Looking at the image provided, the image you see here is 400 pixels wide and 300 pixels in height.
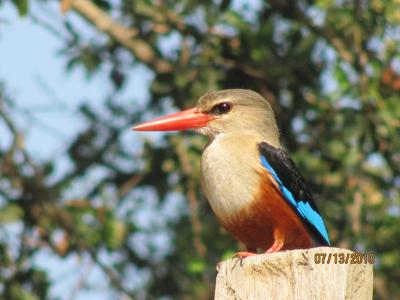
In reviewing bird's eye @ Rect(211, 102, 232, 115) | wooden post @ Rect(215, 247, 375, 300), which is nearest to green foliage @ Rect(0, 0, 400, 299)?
bird's eye @ Rect(211, 102, 232, 115)

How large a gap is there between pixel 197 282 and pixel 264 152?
2.87 meters

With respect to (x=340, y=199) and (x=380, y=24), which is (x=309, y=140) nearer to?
(x=340, y=199)

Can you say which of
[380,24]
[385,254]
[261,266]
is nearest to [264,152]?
[261,266]

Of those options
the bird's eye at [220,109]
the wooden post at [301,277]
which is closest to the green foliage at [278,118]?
the bird's eye at [220,109]

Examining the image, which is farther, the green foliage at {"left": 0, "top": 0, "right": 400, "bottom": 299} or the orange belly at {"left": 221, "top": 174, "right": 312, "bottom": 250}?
the green foliage at {"left": 0, "top": 0, "right": 400, "bottom": 299}

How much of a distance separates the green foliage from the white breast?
7.22ft

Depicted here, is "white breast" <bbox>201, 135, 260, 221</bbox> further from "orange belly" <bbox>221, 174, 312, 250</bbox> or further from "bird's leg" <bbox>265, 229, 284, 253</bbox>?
"bird's leg" <bbox>265, 229, 284, 253</bbox>

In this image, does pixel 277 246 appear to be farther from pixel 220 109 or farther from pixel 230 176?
pixel 220 109

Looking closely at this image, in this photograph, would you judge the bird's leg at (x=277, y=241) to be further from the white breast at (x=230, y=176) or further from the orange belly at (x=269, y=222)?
the white breast at (x=230, y=176)

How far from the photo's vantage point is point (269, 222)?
15.9ft

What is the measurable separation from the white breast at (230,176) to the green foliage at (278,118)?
86.7 inches

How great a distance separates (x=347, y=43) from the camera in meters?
7.47

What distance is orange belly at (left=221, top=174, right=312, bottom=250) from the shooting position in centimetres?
483

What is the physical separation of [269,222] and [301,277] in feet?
5.59
